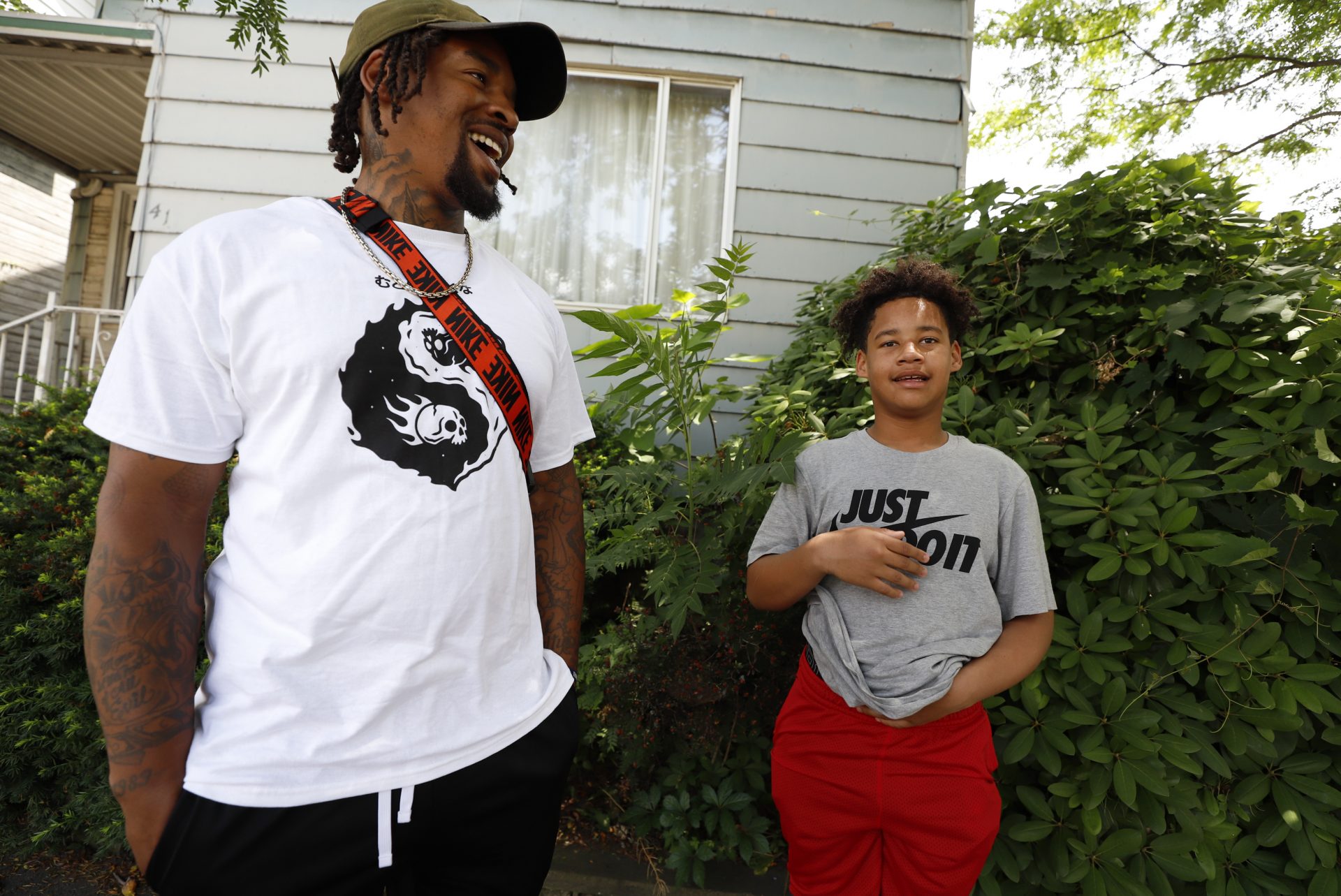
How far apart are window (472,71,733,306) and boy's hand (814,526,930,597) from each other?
358 centimetres

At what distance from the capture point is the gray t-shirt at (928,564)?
5.66 feet

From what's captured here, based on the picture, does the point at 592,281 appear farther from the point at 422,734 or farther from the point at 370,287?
the point at 422,734

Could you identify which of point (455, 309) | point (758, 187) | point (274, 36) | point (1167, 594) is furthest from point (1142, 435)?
point (274, 36)

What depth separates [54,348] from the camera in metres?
5.71

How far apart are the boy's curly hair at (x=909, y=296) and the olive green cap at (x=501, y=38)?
3.26 feet

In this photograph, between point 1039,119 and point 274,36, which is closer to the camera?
point 274,36

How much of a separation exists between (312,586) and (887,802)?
4.49 feet

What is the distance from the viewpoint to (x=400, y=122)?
4.81 feet

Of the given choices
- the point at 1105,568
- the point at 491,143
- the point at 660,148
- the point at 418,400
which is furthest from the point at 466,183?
the point at 660,148

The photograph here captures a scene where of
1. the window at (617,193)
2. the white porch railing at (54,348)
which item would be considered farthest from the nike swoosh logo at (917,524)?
the white porch railing at (54,348)

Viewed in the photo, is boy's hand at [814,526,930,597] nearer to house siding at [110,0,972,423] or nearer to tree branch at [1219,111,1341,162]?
house siding at [110,0,972,423]

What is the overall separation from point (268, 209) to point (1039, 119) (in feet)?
45.8

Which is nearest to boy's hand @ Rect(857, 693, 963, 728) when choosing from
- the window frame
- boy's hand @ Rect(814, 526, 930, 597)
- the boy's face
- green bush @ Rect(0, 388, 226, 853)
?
boy's hand @ Rect(814, 526, 930, 597)

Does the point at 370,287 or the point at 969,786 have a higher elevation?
the point at 370,287
